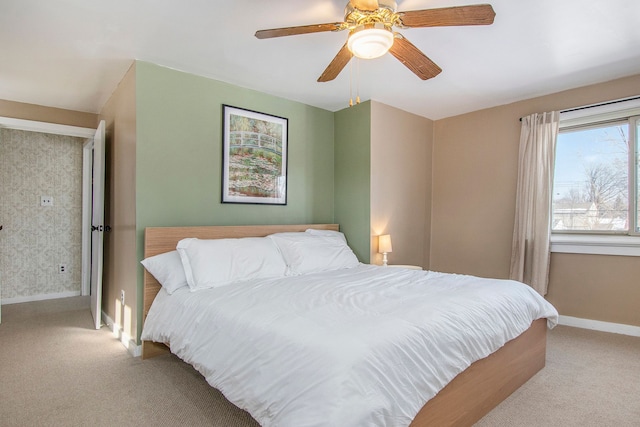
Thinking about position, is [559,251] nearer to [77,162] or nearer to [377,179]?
[377,179]

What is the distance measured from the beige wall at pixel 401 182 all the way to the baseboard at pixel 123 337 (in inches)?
92.7

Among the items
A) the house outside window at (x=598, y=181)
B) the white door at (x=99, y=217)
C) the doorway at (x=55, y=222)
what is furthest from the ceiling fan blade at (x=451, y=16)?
the doorway at (x=55, y=222)

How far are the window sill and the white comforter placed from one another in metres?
1.30

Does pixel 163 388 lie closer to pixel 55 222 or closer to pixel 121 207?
pixel 121 207

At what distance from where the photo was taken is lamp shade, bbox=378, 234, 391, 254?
3.68 metres

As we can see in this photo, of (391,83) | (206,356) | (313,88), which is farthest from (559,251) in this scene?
(206,356)

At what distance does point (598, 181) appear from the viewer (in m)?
3.40

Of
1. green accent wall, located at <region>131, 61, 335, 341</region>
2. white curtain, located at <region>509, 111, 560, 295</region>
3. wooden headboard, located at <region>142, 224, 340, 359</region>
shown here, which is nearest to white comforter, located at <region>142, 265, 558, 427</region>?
wooden headboard, located at <region>142, 224, 340, 359</region>

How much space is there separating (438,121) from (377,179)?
1.41 metres

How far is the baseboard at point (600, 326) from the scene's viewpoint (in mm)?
3100

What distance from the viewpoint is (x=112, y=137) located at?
135 inches

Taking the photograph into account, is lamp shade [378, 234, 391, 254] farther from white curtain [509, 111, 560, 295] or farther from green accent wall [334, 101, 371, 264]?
white curtain [509, 111, 560, 295]

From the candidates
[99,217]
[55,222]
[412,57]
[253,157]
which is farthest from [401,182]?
[55,222]

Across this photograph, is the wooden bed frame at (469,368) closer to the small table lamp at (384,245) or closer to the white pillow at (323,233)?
the white pillow at (323,233)
